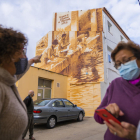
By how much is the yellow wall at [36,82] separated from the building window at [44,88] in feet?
1.28

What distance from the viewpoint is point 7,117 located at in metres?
1.25

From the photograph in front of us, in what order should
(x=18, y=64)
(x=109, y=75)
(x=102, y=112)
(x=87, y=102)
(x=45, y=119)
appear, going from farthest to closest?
(x=109, y=75), (x=87, y=102), (x=45, y=119), (x=18, y=64), (x=102, y=112)

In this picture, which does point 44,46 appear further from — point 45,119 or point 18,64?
point 18,64

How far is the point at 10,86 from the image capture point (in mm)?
1436

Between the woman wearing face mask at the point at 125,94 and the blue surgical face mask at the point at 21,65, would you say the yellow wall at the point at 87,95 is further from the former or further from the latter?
the blue surgical face mask at the point at 21,65

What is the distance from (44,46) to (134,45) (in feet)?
55.8

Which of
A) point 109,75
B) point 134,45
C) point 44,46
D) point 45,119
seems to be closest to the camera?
point 134,45

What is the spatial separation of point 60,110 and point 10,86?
794 centimetres

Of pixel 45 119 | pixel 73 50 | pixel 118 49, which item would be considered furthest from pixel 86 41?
pixel 118 49

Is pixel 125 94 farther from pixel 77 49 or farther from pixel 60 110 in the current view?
pixel 77 49

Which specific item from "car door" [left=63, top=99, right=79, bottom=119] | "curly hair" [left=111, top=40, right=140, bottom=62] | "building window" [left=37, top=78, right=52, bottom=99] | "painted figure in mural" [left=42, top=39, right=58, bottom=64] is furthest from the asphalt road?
"painted figure in mural" [left=42, top=39, right=58, bottom=64]

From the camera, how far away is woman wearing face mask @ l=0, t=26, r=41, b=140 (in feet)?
4.06

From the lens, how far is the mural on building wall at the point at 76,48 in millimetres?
15359

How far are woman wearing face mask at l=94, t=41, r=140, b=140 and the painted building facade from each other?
12.7 meters
